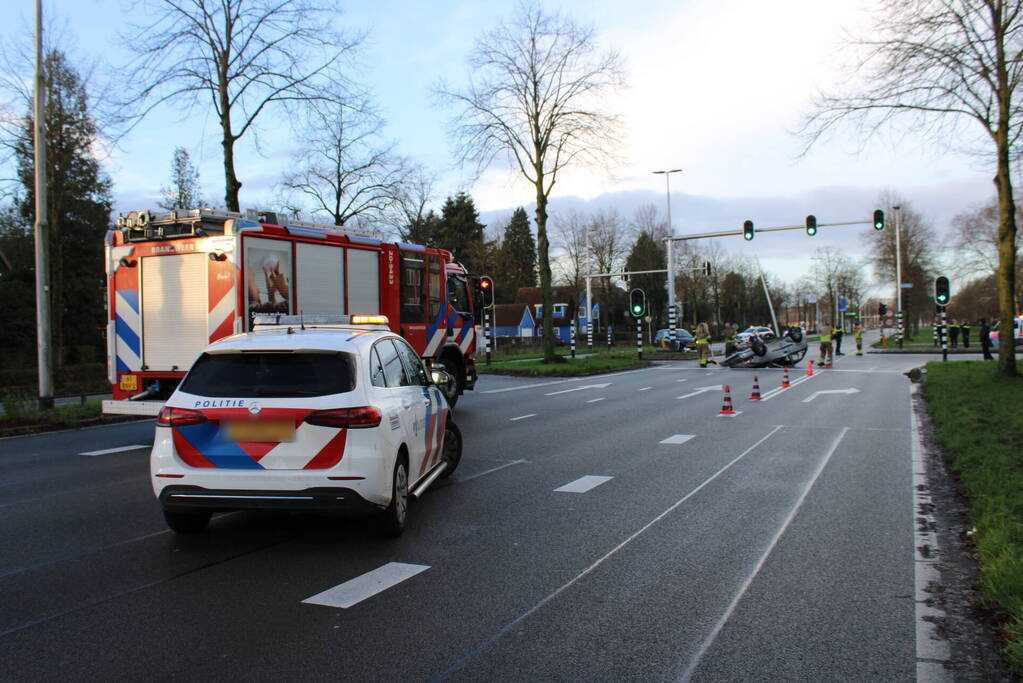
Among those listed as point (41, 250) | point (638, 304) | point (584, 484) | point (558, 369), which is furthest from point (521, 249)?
point (584, 484)

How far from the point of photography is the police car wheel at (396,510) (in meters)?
5.93

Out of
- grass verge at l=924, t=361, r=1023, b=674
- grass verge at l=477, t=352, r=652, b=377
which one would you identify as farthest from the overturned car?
grass verge at l=924, t=361, r=1023, b=674

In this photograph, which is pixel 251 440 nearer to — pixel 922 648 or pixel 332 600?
pixel 332 600

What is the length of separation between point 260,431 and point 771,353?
1080 inches

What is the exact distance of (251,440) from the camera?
18.0ft

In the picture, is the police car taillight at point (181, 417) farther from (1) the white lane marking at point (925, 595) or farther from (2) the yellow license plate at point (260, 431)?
(1) the white lane marking at point (925, 595)

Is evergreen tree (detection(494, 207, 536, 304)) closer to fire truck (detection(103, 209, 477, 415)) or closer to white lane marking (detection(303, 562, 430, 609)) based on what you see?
fire truck (detection(103, 209, 477, 415))

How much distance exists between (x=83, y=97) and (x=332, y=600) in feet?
96.2

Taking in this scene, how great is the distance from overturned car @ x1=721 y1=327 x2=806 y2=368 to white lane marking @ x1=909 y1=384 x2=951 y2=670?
72.6 feet

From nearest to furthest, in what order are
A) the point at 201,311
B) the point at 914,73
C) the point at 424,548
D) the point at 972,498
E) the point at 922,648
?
1. the point at 922,648
2. the point at 424,548
3. the point at 972,498
4. the point at 201,311
5. the point at 914,73

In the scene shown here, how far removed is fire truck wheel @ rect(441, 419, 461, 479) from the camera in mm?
8438

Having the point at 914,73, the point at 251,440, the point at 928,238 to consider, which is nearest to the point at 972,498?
the point at 251,440

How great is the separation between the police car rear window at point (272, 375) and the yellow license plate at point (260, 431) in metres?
0.21

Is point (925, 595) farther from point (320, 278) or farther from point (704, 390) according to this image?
point (704, 390)
